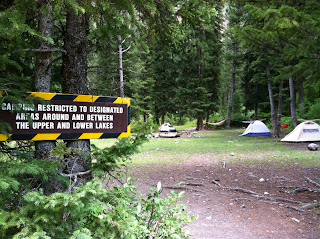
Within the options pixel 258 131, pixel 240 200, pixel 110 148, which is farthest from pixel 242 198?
pixel 258 131

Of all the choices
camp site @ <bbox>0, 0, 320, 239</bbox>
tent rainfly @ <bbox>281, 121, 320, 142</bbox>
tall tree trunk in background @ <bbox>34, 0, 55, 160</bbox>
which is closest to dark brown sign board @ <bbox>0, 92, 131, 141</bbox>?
camp site @ <bbox>0, 0, 320, 239</bbox>

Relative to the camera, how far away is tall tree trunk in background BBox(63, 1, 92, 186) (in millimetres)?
2852

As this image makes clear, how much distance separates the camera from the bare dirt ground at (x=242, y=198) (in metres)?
4.22

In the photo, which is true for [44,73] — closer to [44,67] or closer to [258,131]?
[44,67]

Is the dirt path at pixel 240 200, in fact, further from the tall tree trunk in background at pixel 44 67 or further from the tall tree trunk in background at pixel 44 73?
the tall tree trunk in background at pixel 44 67

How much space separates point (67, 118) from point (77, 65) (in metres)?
0.63

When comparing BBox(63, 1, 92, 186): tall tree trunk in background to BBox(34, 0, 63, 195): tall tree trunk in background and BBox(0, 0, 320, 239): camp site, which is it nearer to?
BBox(0, 0, 320, 239): camp site

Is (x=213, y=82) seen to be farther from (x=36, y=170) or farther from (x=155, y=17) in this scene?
(x=36, y=170)

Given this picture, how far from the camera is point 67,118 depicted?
2545mm

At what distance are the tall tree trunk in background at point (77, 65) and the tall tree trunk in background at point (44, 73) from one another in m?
0.23

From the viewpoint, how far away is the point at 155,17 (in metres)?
3.99

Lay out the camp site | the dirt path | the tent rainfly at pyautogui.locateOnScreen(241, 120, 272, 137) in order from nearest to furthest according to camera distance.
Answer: the camp site < the dirt path < the tent rainfly at pyautogui.locateOnScreen(241, 120, 272, 137)

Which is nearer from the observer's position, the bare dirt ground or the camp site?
the camp site

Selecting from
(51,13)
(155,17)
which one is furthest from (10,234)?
(155,17)
